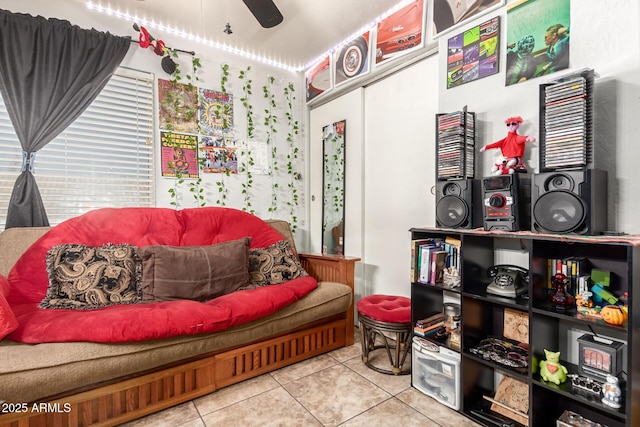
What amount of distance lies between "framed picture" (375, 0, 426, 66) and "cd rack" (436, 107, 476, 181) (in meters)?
0.72

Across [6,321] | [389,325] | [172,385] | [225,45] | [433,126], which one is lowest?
[172,385]

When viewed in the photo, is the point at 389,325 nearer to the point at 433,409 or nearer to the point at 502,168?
the point at 433,409

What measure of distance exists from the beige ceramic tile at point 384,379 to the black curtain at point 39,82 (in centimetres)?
230

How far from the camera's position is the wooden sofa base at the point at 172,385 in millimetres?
1327

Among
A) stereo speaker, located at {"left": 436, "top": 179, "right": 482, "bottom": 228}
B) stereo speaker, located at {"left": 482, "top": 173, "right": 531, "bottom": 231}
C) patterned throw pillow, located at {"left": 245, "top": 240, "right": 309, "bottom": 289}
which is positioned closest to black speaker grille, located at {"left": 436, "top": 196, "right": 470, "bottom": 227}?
stereo speaker, located at {"left": 436, "top": 179, "right": 482, "bottom": 228}

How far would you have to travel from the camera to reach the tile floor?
4.92 ft

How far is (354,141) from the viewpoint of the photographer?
2.77 metres

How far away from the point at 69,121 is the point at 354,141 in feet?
7.01

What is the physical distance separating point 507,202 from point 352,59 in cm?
185

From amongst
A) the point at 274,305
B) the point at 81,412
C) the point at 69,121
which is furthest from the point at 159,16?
the point at 81,412

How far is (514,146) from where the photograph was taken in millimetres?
1529

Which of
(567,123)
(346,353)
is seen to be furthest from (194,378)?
(567,123)

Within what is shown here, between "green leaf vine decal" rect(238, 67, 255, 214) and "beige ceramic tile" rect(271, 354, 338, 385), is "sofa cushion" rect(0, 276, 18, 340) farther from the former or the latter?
"green leaf vine decal" rect(238, 67, 255, 214)

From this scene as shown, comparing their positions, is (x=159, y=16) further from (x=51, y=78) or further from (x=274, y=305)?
(x=274, y=305)
